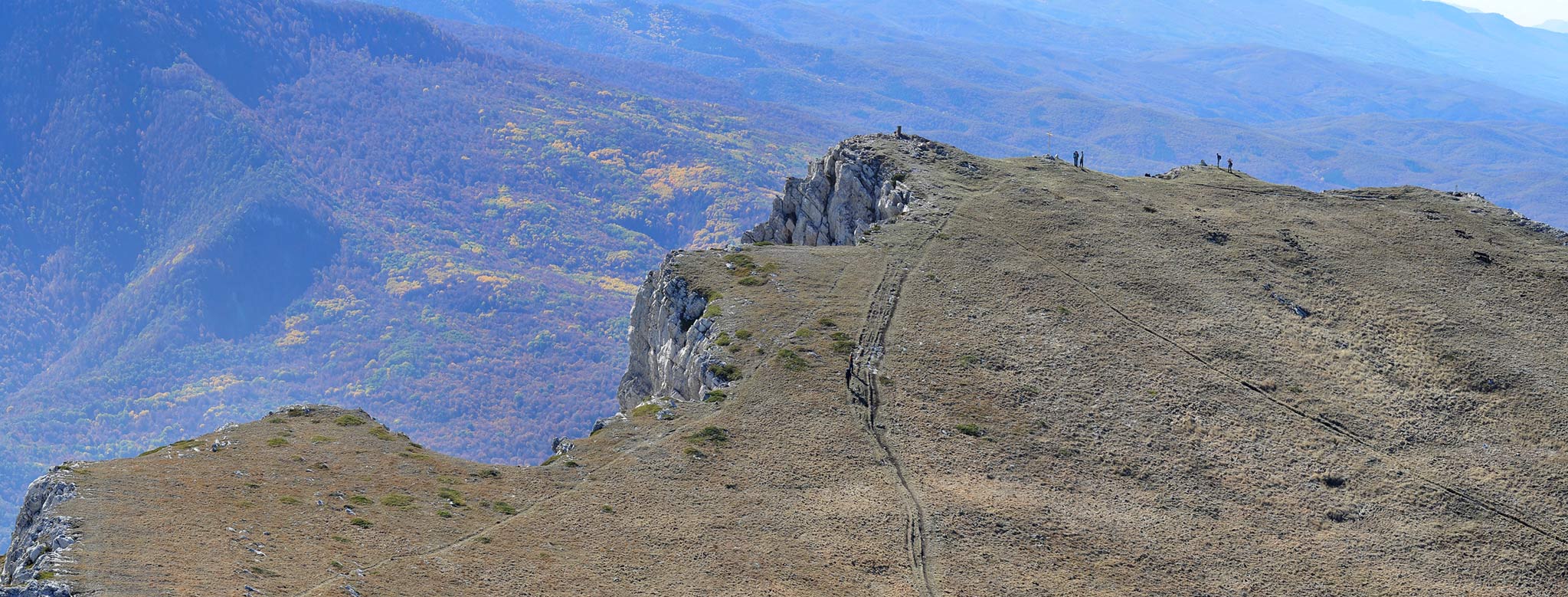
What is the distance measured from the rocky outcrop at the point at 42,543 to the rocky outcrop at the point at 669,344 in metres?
33.8

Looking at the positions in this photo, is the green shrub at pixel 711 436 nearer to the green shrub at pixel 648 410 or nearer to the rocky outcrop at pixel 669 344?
the green shrub at pixel 648 410

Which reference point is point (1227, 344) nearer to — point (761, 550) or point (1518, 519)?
point (1518, 519)

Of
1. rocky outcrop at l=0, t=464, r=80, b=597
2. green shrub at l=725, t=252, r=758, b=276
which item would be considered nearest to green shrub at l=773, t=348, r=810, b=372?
green shrub at l=725, t=252, r=758, b=276

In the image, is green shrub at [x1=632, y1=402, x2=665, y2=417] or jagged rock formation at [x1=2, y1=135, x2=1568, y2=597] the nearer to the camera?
jagged rock formation at [x1=2, y1=135, x2=1568, y2=597]

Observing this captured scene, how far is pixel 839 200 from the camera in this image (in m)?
111

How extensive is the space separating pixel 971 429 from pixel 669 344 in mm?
26820

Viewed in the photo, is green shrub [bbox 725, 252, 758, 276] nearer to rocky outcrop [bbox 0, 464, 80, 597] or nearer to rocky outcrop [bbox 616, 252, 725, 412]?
rocky outcrop [bbox 616, 252, 725, 412]

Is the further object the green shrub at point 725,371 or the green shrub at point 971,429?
the green shrub at point 725,371

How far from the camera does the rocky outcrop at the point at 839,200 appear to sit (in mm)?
106750

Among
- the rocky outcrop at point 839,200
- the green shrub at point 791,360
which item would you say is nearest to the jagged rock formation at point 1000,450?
the green shrub at point 791,360

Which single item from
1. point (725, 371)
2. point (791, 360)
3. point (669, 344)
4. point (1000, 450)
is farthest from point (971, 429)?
point (669, 344)

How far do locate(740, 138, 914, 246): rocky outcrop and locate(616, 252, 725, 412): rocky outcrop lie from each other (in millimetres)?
20653

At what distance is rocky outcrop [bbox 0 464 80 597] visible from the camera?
4241 cm

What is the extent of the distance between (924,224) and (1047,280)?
1414cm
